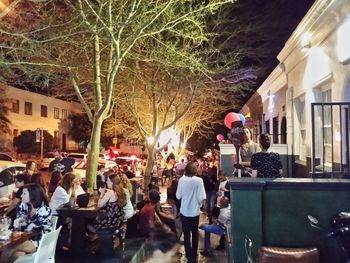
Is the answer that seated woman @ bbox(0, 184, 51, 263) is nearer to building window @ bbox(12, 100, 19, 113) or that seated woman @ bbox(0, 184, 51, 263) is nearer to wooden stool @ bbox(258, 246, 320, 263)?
wooden stool @ bbox(258, 246, 320, 263)

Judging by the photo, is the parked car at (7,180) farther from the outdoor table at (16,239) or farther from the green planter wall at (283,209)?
the green planter wall at (283,209)

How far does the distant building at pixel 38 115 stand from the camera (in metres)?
41.8

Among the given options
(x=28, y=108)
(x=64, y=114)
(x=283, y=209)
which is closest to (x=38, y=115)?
(x=28, y=108)

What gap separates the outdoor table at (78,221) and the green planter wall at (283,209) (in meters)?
A: 3.93

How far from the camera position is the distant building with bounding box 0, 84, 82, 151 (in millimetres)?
41781

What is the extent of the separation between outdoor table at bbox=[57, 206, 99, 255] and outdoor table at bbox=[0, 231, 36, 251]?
206 cm

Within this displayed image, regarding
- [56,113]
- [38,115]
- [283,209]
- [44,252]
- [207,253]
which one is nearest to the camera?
[283,209]

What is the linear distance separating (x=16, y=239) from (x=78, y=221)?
8.78 feet

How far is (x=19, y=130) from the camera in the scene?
43594 millimetres

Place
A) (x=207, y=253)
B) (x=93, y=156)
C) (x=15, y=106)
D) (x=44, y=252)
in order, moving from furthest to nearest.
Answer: (x=15, y=106), (x=93, y=156), (x=207, y=253), (x=44, y=252)

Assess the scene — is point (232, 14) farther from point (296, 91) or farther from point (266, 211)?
point (266, 211)

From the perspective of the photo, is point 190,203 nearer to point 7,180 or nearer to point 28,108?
point 7,180

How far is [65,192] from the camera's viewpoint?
30.4 feet

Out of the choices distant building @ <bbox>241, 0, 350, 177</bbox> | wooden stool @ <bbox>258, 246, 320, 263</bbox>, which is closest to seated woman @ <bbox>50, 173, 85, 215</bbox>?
distant building @ <bbox>241, 0, 350, 177</bbox>
